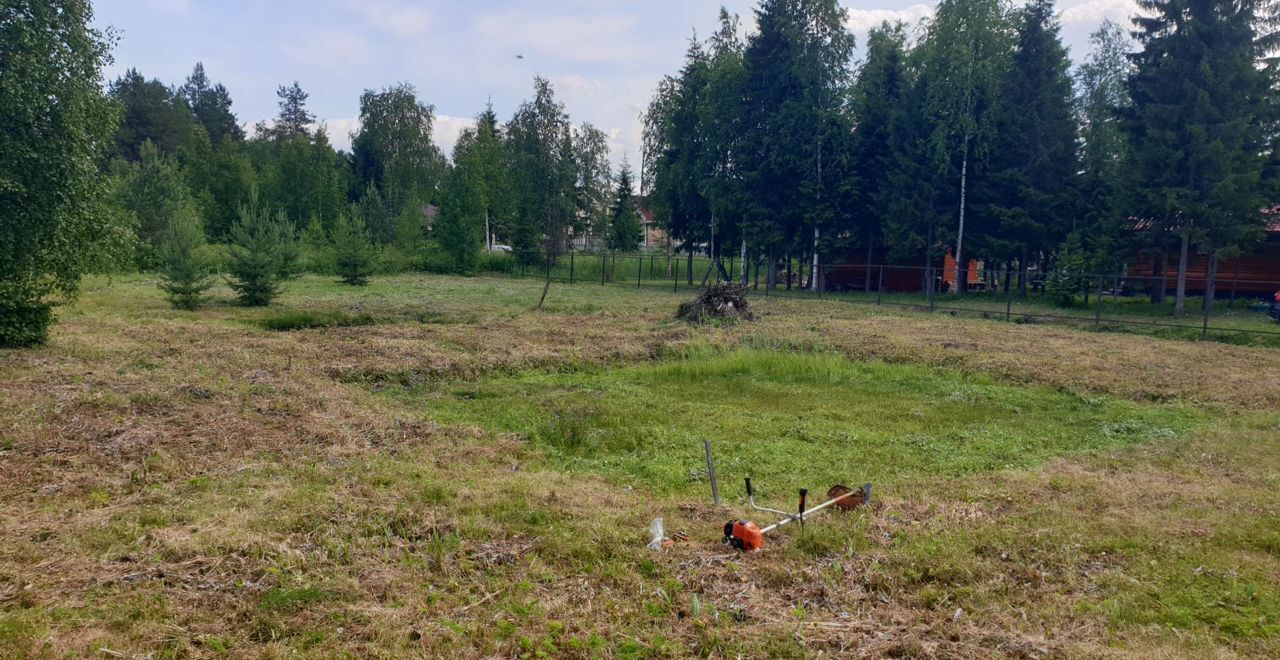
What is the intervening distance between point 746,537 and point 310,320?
13737 mm

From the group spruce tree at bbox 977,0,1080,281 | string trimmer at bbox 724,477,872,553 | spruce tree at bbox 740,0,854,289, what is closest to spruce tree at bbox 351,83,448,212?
spruce tree at bbox 740,0,854,289

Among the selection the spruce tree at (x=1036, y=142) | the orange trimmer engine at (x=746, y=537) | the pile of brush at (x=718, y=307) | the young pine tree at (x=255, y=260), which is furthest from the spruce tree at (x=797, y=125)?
the orange trimmer engine at (x=746, y=537)

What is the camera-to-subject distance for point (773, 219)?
30438 mm

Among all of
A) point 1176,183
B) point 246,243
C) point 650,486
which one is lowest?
point 650,486

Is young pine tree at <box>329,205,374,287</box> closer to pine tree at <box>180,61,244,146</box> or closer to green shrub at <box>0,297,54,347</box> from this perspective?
green shrub at <box>0,297,54,347</box>

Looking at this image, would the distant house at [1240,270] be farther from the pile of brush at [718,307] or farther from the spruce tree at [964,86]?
the pile of brush at [718,307]

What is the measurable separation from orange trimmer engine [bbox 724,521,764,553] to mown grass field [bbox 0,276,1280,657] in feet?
0.43

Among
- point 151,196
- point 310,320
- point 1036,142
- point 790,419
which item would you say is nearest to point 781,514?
point 790,419

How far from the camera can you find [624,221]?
48.8 meters

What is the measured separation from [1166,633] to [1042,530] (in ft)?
4.43

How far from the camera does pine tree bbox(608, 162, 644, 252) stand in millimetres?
48944

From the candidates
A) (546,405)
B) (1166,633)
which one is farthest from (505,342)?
(1166,633)

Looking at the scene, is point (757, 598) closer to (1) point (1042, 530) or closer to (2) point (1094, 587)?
(2) point (1094, 587)

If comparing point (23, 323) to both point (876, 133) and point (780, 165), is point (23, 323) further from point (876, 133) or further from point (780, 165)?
point (876, 133)
